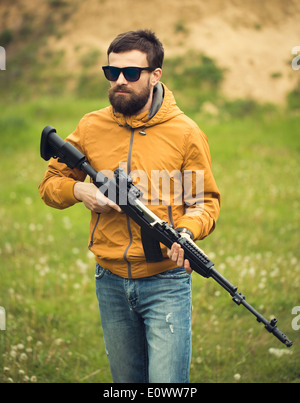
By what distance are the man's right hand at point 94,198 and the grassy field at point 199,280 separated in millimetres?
2043

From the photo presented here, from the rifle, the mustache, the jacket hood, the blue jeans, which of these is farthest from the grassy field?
the mustache

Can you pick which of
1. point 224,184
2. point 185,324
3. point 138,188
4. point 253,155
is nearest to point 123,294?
point 185,324

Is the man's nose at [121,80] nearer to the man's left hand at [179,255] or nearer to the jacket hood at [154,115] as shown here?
the jacket hood at [154,115]

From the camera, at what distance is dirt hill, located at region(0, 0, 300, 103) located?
21.4 meters

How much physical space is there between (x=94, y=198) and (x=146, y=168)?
1.39ft

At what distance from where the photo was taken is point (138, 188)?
3527 mm

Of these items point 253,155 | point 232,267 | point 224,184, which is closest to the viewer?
point 232,267

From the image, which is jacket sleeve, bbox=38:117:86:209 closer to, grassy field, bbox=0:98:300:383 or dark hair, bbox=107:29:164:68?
dark hair, bbox=107:29:164:68

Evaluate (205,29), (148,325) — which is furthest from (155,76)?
(205,29)

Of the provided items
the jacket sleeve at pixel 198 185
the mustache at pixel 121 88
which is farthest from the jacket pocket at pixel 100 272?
the mustache at pixel 121 88

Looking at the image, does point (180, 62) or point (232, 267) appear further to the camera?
point (180, 62)

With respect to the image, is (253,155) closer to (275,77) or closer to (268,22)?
(275,77)

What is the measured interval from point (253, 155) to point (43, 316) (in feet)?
30.9

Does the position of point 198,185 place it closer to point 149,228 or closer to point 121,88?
point 149,228
